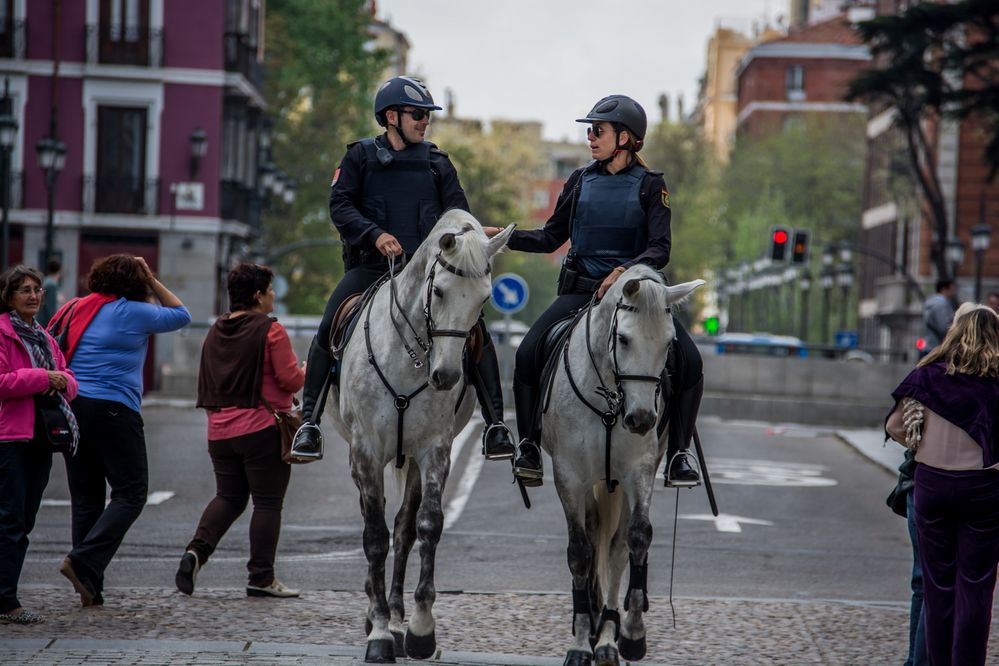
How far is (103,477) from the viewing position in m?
10.8

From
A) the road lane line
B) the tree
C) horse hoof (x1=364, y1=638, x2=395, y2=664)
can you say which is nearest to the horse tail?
horse hoof (x1=364, y1=638, x2=395, y2=664)

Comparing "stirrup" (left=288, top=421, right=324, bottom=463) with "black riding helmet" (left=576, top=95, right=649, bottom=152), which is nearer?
"black riding helmet" (left=576, top=95, right=649, bottom=152)

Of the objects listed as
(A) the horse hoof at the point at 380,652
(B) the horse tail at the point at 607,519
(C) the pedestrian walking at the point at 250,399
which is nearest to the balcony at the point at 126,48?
(C) the pedestrian walking at the point at 250,399

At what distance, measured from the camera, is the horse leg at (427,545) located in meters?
8.84

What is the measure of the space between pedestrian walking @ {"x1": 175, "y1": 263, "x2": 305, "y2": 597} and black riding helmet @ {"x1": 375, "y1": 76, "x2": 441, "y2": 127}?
5.50ft

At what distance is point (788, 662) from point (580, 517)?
1.32 meters

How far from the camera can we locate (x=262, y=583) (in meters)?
11.0

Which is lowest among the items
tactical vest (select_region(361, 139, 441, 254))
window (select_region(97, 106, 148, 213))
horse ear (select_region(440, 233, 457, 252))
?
horse ear (select_region(440, 233, 457, 252))

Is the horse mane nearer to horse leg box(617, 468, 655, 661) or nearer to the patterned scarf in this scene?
horse leg box(617, 468, 655, 661)

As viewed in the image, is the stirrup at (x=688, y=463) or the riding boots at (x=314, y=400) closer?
the stirrup at (x=688, y=463)

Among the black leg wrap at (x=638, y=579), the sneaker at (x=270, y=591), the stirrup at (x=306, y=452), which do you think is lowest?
the sneaker at (x=270, y=591)

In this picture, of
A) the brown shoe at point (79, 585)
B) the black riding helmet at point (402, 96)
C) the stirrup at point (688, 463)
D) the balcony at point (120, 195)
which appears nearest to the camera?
the stirrup at point (688, 463)

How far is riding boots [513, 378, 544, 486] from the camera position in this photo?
938cm

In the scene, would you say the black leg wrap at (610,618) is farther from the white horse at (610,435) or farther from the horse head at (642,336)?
the horse head at (642,336)
